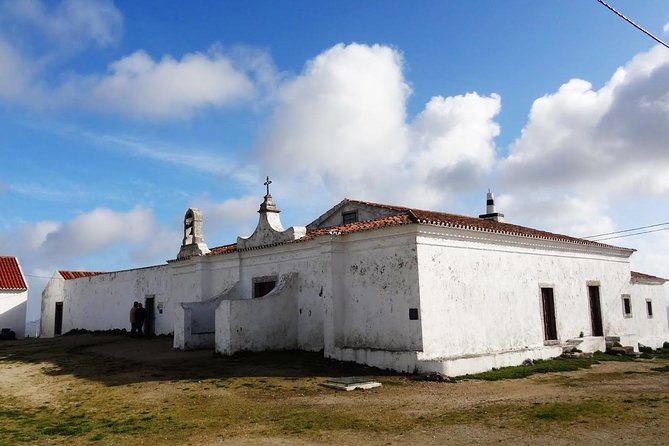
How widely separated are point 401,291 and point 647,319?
16725 mm

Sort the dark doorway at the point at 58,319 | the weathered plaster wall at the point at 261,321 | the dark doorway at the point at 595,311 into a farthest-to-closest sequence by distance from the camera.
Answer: the dark doorway at the point at 58,319 < the dark doorway at the point at 595,311 < the weathered plaster wall at the point at 261,321

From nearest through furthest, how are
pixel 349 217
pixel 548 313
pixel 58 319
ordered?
pixel 548 313
pixel 349 217
pixel 58 319

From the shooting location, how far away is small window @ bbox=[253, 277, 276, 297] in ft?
58.8

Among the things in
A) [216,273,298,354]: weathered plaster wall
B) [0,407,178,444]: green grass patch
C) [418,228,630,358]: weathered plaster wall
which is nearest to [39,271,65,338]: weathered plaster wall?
[216,273,298,354]: weathered plaster wall

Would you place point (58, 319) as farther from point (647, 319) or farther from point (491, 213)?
point (647, 319)

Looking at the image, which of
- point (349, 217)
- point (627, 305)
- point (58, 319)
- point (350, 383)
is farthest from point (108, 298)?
point (627, 305)

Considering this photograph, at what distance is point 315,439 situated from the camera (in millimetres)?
7770

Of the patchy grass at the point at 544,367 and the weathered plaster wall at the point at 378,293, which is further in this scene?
the weathered plaster wall at the point at 378,293

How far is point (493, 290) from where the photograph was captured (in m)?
15.6

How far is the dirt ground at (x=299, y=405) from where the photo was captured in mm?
7941

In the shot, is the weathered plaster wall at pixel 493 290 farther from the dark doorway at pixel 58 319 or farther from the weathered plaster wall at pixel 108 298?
the dark doorway at pixel 58 319

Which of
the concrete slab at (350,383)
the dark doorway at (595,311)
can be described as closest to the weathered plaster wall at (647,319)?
the dark doorway at (595,311)

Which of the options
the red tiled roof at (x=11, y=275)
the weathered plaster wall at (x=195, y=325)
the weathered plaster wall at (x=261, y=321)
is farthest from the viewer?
the red tiled roof at (x=11, y=275)

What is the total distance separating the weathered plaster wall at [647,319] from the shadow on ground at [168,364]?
1315 cm
